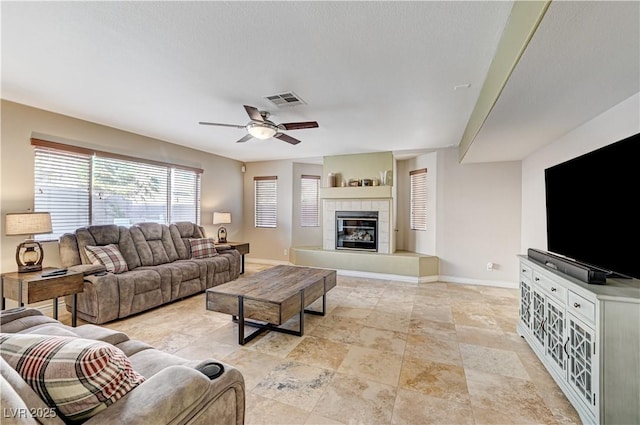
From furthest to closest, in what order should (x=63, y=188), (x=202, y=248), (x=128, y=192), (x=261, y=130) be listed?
1. (x=202, y=248)
2. (x=128, y=192)
3. (x=63, y=188)
4. (x=261, y=130)

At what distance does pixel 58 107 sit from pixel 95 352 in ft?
12.6

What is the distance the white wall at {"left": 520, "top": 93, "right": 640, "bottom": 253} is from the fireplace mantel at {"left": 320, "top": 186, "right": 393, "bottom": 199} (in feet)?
7.25

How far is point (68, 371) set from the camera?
89 centimetres

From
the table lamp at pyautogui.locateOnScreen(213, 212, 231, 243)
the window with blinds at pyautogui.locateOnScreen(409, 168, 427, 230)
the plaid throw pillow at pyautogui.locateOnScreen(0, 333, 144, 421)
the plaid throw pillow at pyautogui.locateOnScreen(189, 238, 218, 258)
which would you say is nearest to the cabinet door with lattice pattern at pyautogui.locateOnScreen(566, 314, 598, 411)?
the plaid throw pillow at pyautogui.locateOnScreen(0, 333, 144, 421)

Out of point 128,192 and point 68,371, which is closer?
point 68,371

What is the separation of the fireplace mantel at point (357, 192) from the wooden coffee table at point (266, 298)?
2.61 m

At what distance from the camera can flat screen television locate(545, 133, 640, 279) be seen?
5.34ft

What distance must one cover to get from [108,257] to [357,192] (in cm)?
420

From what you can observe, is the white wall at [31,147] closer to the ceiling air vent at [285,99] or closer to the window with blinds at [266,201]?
the window with blinds at [266,201]

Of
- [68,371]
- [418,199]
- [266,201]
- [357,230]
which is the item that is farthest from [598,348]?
[266,201]

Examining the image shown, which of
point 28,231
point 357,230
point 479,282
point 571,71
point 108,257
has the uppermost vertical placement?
point 571,71

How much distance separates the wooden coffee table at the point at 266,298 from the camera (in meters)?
2.54

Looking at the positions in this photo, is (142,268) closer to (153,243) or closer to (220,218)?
(153,243)

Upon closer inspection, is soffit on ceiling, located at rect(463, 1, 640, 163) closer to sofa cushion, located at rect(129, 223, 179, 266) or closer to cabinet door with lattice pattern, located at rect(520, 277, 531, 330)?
cabinet door with lattice pattern, located at rect(520, 277, 531, 330)
